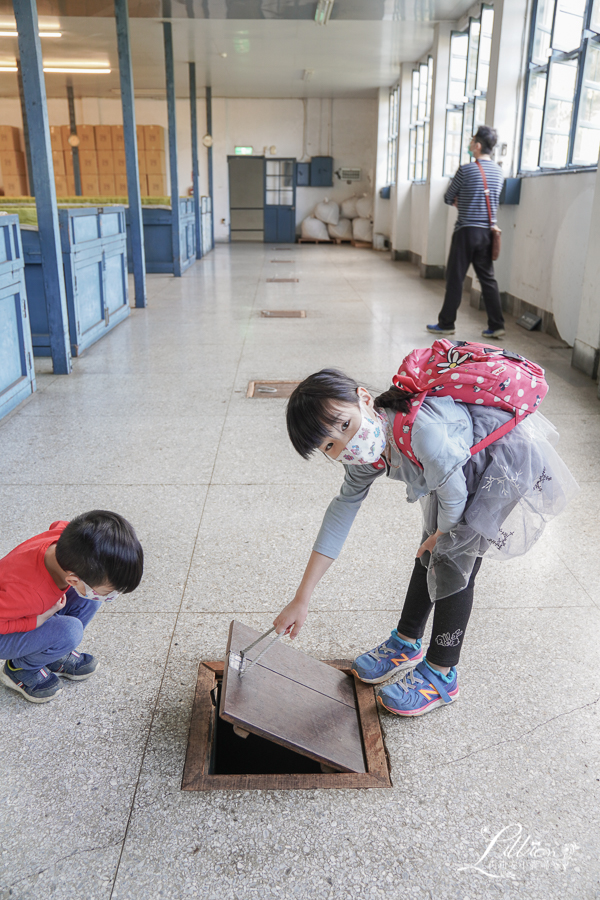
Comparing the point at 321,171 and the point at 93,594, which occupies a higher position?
the point at 321,171

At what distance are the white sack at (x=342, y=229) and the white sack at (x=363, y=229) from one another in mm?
417

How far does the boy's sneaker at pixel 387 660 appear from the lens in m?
2.07

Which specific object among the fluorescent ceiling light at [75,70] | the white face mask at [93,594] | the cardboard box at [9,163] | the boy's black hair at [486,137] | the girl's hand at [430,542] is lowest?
the white face mask at [93,594]

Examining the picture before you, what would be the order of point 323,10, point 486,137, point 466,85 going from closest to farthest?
point 486,137 → point 323,10 → point 466,85

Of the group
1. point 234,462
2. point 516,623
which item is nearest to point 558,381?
point 234,462

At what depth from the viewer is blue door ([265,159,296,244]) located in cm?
1972

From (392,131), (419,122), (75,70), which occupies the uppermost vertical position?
(75,70)

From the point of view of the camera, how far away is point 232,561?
276cm

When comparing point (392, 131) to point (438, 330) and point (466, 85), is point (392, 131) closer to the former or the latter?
point (466, 85)

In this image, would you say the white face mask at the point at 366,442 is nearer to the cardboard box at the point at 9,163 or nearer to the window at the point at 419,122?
the window at the point at 419,122

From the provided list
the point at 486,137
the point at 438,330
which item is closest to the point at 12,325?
the point at 438,330

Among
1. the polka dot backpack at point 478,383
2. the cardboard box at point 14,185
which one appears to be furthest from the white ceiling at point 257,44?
the polka dot backpack at point 478,383

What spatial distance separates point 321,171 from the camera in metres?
19.4

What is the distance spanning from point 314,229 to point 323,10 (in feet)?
33.7
